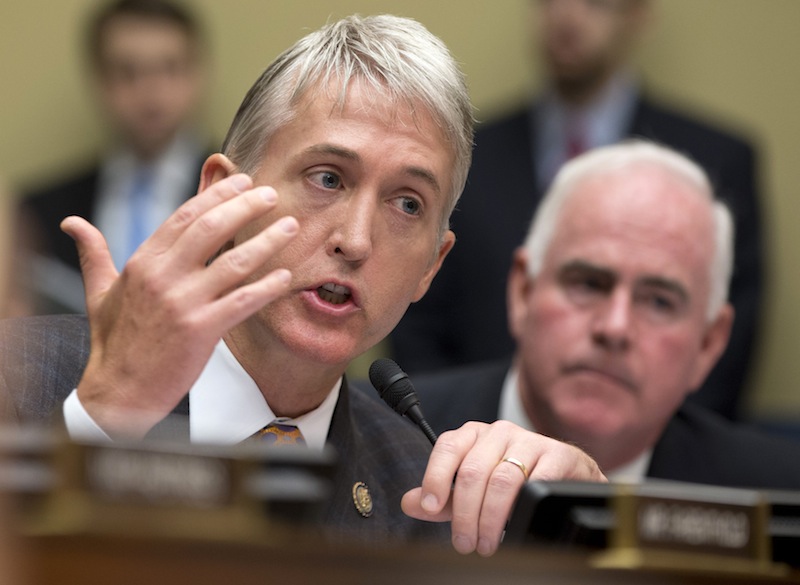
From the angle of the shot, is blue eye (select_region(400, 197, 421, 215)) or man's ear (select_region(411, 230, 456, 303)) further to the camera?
man's ear (select_region(411, 230, 456, 303))

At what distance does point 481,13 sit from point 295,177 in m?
2.78

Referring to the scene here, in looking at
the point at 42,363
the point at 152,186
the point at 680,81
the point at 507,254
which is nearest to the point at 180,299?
the point at 42,363

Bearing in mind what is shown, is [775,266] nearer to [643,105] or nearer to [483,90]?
[643,105]

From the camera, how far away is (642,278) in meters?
2.90

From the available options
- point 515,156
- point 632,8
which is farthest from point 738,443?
point 632,8

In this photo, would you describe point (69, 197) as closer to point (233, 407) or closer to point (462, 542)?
point (233, 407)

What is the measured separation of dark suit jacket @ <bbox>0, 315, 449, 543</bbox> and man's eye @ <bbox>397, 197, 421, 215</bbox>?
0.31 meters

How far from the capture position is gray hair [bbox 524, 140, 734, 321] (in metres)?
3.12

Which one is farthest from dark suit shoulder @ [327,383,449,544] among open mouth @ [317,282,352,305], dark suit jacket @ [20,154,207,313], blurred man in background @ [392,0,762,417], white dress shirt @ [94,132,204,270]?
white dress shirt @ [94,132,204,270]

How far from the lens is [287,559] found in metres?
1.06

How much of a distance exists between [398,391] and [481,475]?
0.81 feet

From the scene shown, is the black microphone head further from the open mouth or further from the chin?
the chin

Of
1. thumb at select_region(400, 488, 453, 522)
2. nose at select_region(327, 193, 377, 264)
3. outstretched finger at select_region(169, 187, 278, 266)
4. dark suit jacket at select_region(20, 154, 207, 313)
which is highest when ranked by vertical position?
dark suit jacket at select_region(20, 154, 207, 313)

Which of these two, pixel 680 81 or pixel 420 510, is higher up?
pixel 680 81
